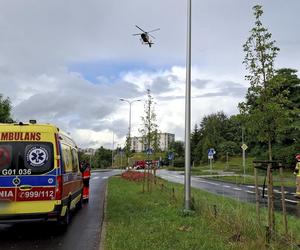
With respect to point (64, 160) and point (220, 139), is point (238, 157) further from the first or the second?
point (64, 160)

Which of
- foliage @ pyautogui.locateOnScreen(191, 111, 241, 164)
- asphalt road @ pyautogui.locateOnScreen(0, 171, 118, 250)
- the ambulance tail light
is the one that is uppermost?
foliage @ pyautogui.locateOnScreen(191, 111, 241, 164)

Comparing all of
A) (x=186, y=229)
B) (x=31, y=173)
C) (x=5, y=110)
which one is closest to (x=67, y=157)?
(x=31, y=173)

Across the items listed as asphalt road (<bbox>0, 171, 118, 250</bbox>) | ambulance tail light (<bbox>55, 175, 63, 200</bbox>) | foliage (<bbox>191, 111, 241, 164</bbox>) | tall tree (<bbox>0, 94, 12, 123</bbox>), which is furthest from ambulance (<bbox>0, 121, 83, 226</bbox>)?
foliage (<bbox>191, 111, 241, 164</bbox>)

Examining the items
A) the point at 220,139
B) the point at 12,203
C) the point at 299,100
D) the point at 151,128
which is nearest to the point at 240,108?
the point at 12,203

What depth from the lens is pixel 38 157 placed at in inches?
382

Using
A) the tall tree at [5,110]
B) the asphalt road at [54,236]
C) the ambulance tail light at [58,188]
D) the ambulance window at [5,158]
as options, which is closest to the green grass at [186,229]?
the asphalt road at [54,236]

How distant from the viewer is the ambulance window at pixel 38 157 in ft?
31.6

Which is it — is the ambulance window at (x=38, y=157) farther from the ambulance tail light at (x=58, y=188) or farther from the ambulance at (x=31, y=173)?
the ambulance tail light at (x=58, y=188)

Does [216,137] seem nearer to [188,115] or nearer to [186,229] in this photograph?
[188,115]

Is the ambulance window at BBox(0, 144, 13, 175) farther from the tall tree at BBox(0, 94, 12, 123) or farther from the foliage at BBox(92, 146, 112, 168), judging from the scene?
the foliage at BBox(92, 146, 112, 168)

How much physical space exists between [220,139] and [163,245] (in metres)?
102

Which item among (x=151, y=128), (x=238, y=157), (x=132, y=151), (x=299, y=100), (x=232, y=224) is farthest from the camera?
(x=238, y=157)

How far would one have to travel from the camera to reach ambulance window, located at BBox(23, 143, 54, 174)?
9.64 meters

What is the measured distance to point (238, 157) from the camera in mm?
100000
